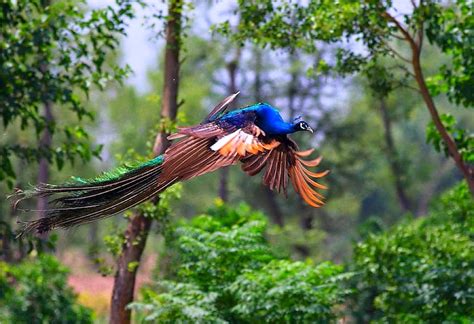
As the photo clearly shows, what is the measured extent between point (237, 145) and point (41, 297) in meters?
A: 7.41

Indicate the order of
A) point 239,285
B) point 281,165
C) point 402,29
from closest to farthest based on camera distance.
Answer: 1. point 281,165
2. point 239,285
3. point 402,29

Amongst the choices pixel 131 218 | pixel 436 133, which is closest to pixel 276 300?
pixel 131 218

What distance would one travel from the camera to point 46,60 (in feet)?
29.9

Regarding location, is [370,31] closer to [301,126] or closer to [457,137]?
[457,137]

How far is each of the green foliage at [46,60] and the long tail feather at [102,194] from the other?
3422 millimetres

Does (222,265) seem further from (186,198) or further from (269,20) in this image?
(186,198)

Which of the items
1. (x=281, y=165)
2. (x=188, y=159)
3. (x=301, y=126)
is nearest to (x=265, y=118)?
(x=301, y=126)

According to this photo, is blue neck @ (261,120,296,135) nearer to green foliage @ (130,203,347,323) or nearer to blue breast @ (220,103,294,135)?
blue breast @ (220,103,294,135)

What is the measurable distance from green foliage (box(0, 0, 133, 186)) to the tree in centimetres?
132

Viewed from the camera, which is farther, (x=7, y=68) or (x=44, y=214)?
(x=7, y=68)

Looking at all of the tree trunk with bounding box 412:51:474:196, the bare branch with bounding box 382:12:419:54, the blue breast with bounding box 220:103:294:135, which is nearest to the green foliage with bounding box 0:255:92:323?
the tree trunk with bounding box 412:51:474:196

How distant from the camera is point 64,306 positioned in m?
11.5

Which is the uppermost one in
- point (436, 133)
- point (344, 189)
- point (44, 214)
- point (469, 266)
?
point (344, 189)

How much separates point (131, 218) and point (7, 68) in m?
1.98
